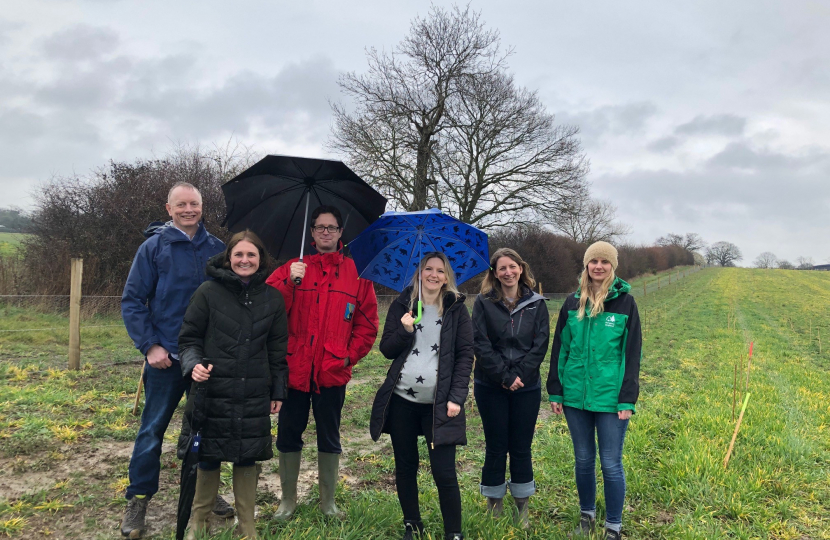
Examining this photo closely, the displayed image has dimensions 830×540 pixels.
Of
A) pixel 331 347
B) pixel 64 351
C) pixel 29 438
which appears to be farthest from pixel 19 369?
pixel 331 347

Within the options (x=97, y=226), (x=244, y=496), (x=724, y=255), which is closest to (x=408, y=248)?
(x=244, y=496)

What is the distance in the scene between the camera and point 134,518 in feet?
10.5

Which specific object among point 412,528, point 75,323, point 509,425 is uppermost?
point 75,323

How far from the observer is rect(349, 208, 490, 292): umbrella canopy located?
Result: 3572mm

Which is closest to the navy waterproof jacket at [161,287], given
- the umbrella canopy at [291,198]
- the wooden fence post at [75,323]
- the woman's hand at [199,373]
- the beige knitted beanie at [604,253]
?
the umbrella canopy at [291,198]

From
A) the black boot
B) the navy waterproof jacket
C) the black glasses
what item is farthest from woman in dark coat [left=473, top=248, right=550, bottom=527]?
the navy waterproof jacket

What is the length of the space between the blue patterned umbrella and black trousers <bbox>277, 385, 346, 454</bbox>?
0.88 m

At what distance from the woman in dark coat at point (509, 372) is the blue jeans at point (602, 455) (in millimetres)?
305

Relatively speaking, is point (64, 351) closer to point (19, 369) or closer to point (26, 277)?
point (19, 369)

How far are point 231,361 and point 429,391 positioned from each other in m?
1.19

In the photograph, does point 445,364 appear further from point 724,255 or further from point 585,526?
point 724,255

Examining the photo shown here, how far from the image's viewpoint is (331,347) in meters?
3.29

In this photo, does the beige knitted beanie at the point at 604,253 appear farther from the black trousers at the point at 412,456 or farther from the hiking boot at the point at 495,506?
the hiking boot at the point at 495,506

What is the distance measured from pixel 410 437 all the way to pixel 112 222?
13.4 meters
